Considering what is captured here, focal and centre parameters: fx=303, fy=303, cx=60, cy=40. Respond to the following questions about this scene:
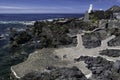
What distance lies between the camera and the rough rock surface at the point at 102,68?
33750 millimetres

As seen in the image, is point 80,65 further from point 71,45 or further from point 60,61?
point 71,45

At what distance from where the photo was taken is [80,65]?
39594mm

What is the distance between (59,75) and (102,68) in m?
5.41

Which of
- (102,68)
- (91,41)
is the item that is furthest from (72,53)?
A: (102,68)

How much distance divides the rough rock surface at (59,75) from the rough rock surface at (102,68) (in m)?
1.82

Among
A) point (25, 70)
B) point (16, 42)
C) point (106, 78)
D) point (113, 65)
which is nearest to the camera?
point (106, 78)

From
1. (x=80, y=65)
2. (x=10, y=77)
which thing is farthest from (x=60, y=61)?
(x=10, y=77)

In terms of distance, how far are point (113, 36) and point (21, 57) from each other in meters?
18.4

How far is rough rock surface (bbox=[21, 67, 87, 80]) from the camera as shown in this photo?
34.3 metres

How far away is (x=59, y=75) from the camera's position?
115 feet

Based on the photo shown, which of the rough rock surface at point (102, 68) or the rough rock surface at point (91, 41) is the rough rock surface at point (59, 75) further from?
the rough rock surface at point (91, 41)

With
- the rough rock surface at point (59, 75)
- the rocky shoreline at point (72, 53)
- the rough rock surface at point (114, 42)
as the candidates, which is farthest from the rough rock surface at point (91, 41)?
the rough rock surface at point (59, 75)

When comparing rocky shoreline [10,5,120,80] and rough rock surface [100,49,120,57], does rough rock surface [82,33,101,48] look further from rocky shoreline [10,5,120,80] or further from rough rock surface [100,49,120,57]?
rough rock surface [100,49,120,57]

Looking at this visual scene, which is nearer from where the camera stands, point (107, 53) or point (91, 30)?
point (107, 53)
